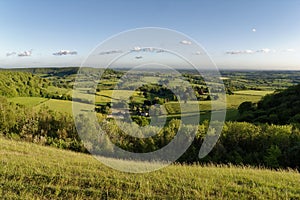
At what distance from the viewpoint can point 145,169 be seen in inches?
375

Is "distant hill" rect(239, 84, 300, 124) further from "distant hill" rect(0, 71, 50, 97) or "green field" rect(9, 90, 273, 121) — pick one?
"distant hill" rect(0, 71, 50, 97)

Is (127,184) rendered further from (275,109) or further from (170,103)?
(275,109)

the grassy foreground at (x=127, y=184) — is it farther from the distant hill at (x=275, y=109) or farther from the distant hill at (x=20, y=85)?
the distant hill at (x=20, y=85)

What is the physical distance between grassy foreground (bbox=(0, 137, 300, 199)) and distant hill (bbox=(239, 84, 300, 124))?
5213 centimetres

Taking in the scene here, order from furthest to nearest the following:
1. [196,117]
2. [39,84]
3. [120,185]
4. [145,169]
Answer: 1. [39,84]
2. [196,117]
3. [145,169]
4. [120,185]

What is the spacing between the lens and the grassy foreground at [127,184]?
6.73 m

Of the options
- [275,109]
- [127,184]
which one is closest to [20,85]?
[275,109]

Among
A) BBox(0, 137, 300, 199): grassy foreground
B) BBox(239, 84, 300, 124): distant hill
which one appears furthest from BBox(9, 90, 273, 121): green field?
BBox(0, 137, 300, 199): grassy foreground

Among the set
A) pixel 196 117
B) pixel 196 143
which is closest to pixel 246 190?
pixel 196 143

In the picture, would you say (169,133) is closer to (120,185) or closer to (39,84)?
(120,185)

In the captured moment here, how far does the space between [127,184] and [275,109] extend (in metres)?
70.2

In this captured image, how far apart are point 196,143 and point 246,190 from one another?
21438mm

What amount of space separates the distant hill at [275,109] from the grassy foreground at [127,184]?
52134 mm

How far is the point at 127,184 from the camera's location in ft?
24.5
